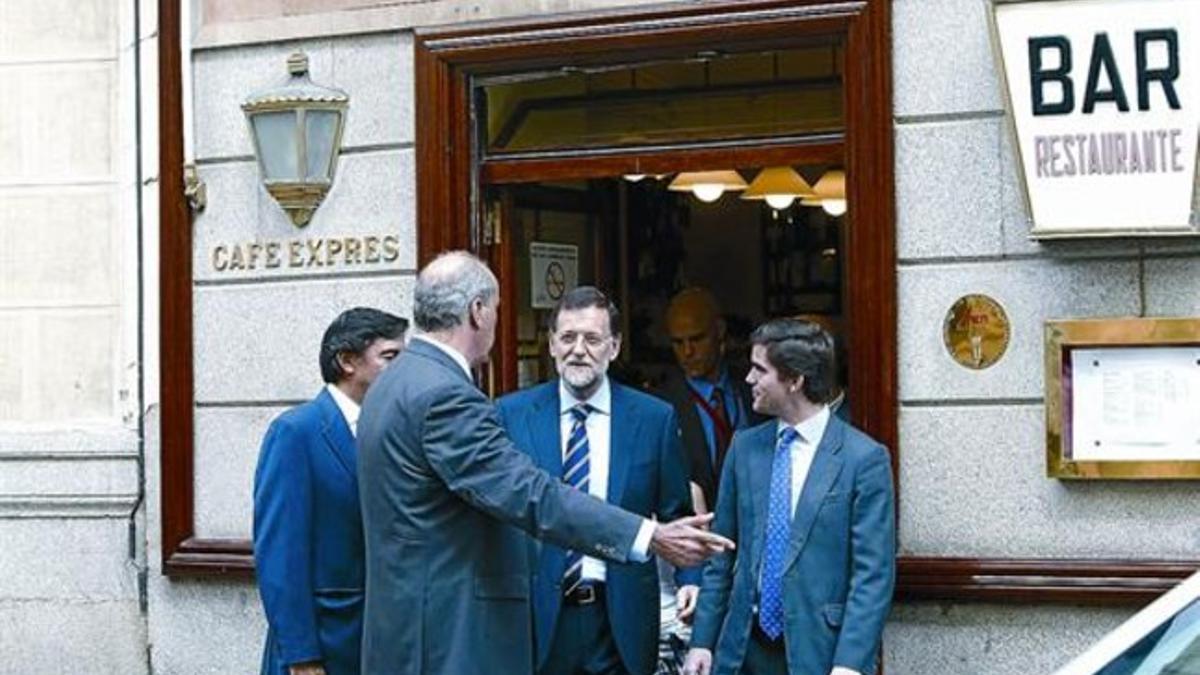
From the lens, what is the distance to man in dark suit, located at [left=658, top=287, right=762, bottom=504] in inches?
416

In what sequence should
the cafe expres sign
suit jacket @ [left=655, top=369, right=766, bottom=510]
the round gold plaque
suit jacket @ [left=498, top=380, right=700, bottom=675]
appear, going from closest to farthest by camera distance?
1. suit jacket @ [left=498, top=380, right=700, bottom=675]
2. the cafe expres sign
3. the round gold plaque
4. suit jacket @ [left=655, top=369, right=766, bottom=510]

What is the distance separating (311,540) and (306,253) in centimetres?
309

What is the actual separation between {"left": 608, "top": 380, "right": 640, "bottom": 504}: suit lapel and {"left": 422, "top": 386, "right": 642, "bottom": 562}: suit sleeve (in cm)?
111

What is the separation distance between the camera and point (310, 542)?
810cm

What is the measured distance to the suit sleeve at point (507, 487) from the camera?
7062mm

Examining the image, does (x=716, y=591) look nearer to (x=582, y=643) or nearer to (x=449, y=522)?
(x=582, y=643)

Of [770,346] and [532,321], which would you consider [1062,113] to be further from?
[532,321]

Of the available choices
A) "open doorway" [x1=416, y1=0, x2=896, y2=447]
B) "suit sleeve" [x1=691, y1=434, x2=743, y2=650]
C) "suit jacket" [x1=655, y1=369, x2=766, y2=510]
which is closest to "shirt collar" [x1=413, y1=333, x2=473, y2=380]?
"suit sleeve" [x1=691, y1=434, x2=743, y2=650]

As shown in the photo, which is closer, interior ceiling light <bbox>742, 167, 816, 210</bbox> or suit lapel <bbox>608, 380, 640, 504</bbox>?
suit lapel <bbox>608, 380, 640, 504</bbox>

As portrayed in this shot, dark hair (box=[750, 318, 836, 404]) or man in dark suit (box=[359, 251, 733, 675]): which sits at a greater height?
dark hair (box=[750, 318, 836, 404])

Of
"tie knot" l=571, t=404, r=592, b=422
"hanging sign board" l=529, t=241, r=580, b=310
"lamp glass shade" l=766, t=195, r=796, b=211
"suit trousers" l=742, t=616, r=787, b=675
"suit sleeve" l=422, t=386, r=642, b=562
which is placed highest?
"lamp glass shade" l=766, t=195, r=796, b=211

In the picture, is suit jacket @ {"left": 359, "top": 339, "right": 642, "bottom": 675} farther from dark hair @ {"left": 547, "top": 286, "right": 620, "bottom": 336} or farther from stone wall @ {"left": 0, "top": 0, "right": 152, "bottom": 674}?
stone wall @ {"left": 0, "top": 0, "right": 152, "bottom": 674}

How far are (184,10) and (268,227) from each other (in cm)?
120

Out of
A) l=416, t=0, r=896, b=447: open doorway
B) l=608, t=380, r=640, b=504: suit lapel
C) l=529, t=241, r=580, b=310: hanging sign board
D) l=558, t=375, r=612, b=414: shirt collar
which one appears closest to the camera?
l=608, t=380, r=640, b=504: suit lapel
